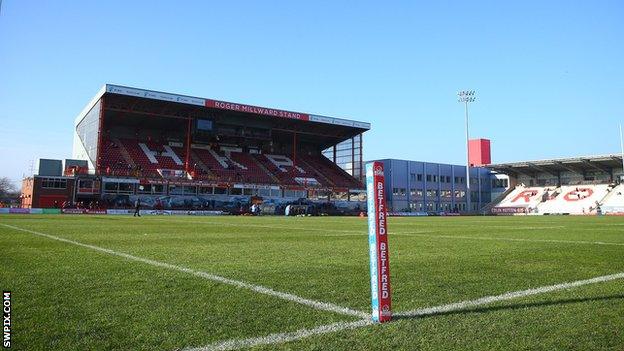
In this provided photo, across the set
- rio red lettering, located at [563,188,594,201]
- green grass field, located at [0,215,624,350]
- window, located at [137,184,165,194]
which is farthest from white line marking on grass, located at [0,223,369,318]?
rio red lettering, located at [563,188,594,201]

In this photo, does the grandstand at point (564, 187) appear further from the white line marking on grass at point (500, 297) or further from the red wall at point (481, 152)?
the white line marking on grass at point (500, 297)

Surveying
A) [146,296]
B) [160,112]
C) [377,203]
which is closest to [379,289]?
[377,203]

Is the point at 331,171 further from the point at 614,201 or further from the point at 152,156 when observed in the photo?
the point at 614,201

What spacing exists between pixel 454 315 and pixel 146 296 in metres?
2.96

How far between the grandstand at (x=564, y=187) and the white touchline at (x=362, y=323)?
5941 centimetres

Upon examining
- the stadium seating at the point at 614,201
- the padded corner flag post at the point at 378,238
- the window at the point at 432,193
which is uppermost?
the window at the point at 432,193

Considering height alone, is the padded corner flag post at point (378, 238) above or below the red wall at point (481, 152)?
below

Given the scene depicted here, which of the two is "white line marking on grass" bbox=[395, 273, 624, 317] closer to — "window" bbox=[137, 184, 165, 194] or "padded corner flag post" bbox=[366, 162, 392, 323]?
"padded corner flag post" bbox=[366, 162, 392, 323]

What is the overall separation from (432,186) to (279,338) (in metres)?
73.7

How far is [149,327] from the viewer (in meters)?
3.47

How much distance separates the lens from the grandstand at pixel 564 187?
201 feet

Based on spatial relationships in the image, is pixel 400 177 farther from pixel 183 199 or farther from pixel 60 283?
pixel 60 283

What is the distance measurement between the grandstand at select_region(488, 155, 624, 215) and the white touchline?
59.4 meters

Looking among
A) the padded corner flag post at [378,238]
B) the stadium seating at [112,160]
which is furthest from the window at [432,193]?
the padded corner flag post at [378,238]
